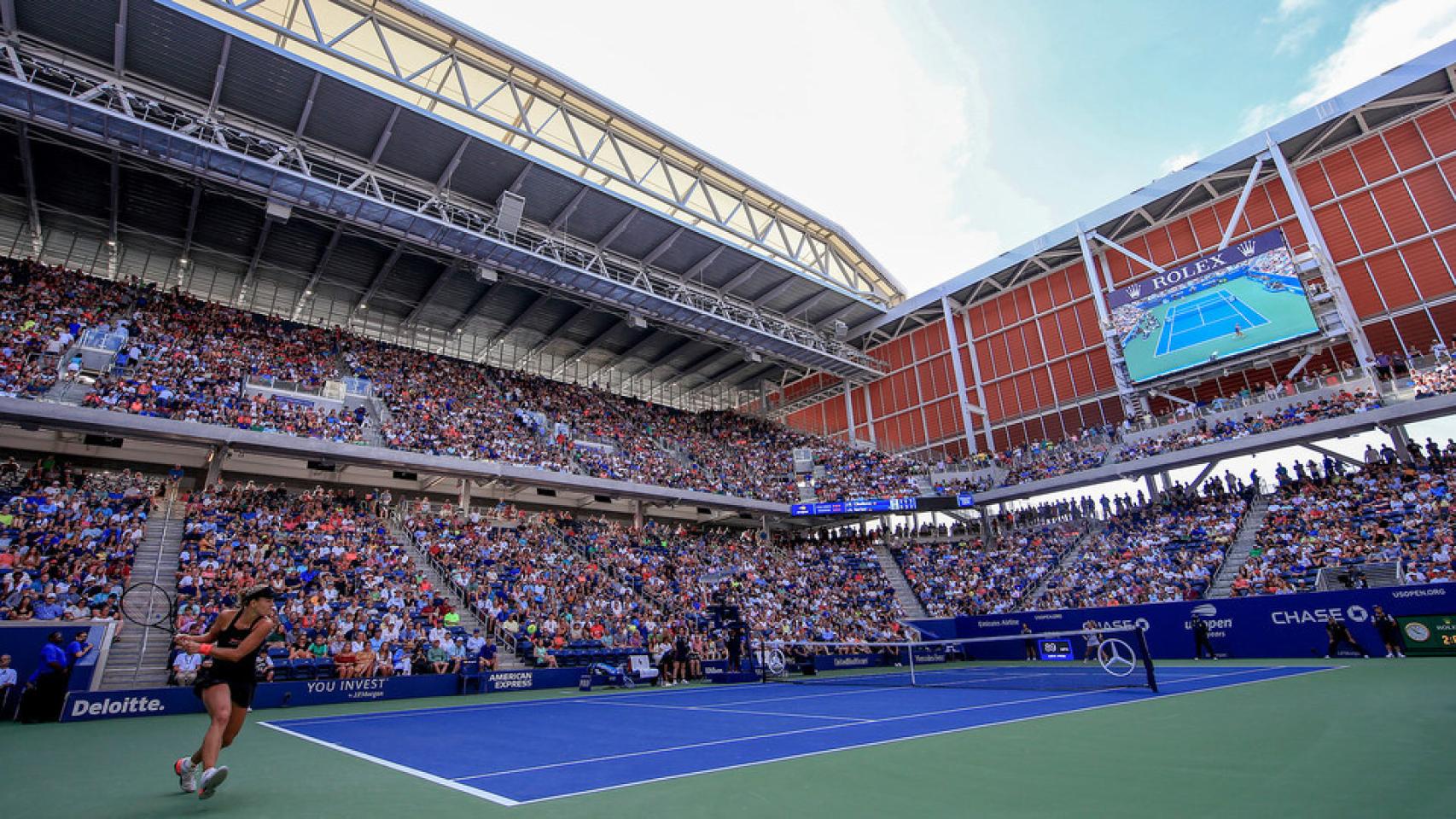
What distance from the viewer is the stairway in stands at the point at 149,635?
15156mm

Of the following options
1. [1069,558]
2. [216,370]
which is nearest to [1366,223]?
[1069,558]

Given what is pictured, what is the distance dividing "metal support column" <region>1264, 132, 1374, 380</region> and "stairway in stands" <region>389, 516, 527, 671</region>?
32.8 meters

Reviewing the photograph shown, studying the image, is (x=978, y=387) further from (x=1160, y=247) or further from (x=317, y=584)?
(x=317, y=584)

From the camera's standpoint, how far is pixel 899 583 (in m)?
35.9

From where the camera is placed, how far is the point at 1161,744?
6578mm

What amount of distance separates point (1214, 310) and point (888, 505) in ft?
56.1

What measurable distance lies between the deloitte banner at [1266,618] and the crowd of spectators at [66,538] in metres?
23.2

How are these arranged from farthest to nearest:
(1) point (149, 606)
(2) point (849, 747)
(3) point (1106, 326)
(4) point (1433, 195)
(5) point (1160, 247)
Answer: (5) point (1160, 247), (3) point (1106, 326), (4) point (1433, 195), (1) point (149, 606), (2) point (849, 747)

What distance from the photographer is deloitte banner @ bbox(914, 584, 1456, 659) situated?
17.4 meters

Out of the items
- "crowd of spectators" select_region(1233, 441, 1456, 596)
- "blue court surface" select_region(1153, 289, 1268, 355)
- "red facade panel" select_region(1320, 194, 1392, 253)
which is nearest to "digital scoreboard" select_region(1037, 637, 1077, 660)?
"crowd of spectators" select_region(1233, 441, 1456, 596)

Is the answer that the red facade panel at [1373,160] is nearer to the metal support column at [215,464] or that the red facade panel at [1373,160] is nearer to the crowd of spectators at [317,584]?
the crowd of spectators at [317,584]

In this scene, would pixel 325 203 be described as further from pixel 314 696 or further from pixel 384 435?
pixel 314 696

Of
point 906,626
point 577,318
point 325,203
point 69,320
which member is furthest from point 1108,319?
point 69,320

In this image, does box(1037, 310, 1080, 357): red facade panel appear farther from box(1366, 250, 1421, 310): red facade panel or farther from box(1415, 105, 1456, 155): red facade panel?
box(1415, 105, 1456, 155): red facade panel
